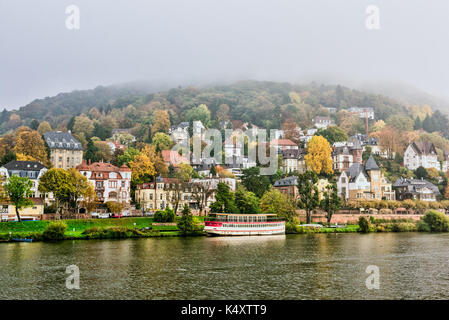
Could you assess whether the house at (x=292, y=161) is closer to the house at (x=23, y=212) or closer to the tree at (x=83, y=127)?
the tree at (x=83, y=127)

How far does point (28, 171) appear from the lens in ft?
291

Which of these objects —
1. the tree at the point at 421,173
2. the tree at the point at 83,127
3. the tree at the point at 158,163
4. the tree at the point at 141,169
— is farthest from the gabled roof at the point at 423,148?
the tree at the point at 83,127

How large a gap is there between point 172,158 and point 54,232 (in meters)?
60.4

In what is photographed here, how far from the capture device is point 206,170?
399 ft

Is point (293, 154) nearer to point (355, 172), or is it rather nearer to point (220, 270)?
point (355, 172)

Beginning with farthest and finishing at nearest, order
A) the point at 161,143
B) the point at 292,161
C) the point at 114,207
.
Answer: the point at 161,143
the point at 292,161
the point at 114,207

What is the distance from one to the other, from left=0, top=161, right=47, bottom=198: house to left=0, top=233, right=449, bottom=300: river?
98.6ft

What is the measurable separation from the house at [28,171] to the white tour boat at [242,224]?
112 ft

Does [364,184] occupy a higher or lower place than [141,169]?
lower

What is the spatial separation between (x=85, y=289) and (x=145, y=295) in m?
4.84

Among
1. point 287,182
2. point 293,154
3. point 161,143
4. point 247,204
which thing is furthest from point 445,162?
point 247,204

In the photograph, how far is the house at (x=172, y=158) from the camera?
121 metres

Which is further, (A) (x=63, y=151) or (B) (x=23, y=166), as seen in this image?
(A) (x=63, y=151)
